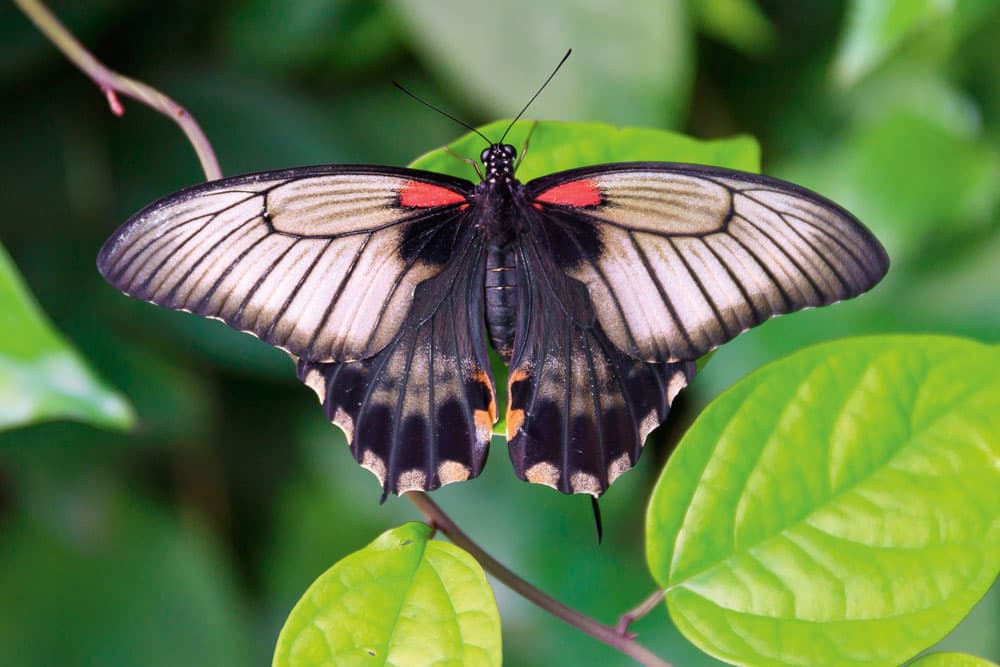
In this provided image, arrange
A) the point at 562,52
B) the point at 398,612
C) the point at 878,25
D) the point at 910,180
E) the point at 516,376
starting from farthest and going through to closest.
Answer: the point at 910,180
the point at 562,52
the point at 878,25
the point at 516,376
the point at 398,612

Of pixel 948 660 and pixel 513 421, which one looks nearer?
pixel 948 660

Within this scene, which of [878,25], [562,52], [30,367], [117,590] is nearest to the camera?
[30,367]

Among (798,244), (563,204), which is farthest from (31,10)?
(798,244)

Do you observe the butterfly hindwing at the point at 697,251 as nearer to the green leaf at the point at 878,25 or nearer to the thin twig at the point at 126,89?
the thin twig at the point at 126,89

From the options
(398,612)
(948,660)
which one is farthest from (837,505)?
(398,612)

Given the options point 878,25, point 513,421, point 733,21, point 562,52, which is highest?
point 733,21

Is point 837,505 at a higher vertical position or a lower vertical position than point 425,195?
lower

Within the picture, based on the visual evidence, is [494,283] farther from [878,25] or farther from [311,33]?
[311,33]

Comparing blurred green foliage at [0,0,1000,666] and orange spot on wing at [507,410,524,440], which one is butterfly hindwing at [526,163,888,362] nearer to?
orange spot on wing at [507,410,524,440]
